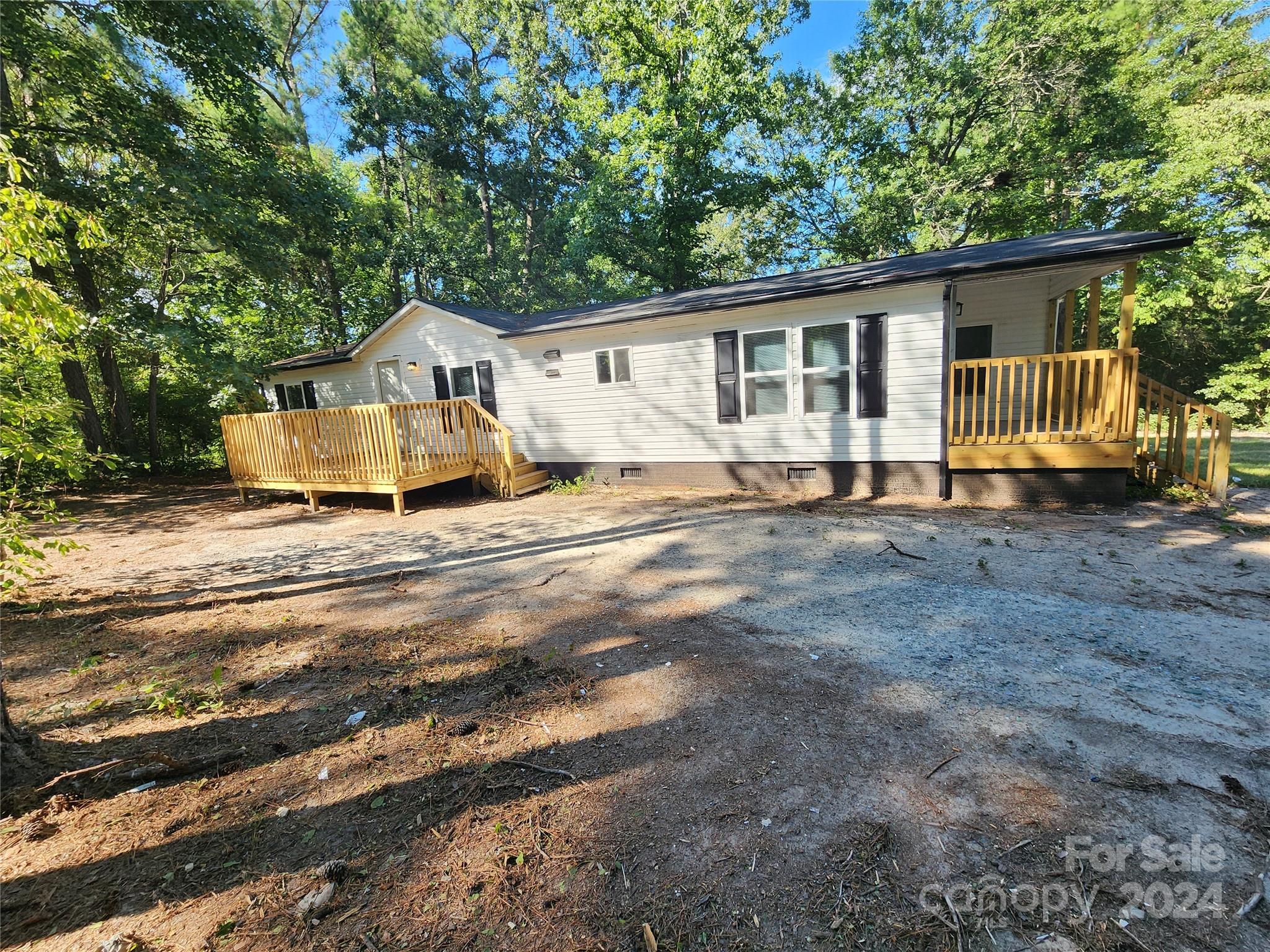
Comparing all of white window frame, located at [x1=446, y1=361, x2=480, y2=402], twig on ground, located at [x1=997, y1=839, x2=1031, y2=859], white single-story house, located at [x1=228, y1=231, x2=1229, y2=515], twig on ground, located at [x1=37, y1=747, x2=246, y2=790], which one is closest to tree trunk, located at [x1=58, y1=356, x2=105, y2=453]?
white single-story house, located at [x1=228, y1=231, x2=1229, y2=515]

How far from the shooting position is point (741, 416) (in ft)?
28.9

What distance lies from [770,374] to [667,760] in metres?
7.21

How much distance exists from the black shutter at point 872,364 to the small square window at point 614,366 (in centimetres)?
393

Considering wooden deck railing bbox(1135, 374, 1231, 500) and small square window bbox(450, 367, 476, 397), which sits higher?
small square window bbox(450, 367, 476, 397)

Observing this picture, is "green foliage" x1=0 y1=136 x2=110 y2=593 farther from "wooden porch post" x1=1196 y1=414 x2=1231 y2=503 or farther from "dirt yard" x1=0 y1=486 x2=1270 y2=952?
"wooden porch post" x1=1196 y1=414 x2=1231 y2=503

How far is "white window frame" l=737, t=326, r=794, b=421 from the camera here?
832cm

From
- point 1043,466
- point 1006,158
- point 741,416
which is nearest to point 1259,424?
point 1006,158

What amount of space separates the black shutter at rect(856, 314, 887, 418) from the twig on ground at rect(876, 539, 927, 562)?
112 inches

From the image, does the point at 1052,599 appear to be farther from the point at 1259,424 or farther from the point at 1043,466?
the point at 1259,424

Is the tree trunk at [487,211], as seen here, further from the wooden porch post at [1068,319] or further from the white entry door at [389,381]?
the wooden porch post at [1068,319]

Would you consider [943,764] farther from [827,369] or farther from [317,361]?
[317,361]

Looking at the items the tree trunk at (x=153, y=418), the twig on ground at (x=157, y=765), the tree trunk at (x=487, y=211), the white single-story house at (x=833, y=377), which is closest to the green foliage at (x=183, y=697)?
the twig on ground at (x=157, y=765)

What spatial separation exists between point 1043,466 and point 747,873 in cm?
723

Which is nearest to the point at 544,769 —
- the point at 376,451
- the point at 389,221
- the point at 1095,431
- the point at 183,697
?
the point at 183,697
